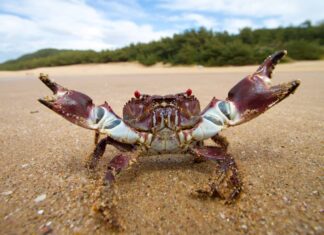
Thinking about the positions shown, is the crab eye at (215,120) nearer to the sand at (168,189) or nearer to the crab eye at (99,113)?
the sand at (168,189)

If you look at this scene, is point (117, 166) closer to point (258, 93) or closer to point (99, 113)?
point (99, 113)

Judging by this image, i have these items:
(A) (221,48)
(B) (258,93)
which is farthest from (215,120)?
(A) (221,48)

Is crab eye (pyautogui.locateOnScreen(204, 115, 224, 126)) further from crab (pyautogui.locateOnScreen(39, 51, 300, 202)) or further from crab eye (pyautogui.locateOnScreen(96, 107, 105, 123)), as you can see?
crab eye (pyautogui.locateOnScreen(96, 107, 105, 123))

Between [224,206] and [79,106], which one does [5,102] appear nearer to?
[79,106]

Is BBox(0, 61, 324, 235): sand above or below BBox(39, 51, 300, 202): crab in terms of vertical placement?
below

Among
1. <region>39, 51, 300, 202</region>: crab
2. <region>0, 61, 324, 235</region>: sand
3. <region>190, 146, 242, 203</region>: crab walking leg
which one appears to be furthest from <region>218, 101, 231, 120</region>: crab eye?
<region>0, 61, 324, 235</region>: sand

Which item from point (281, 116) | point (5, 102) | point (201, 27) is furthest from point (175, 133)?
point (201, 27)

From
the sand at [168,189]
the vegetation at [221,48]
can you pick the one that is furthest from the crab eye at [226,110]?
the vegetation at [221,48]
